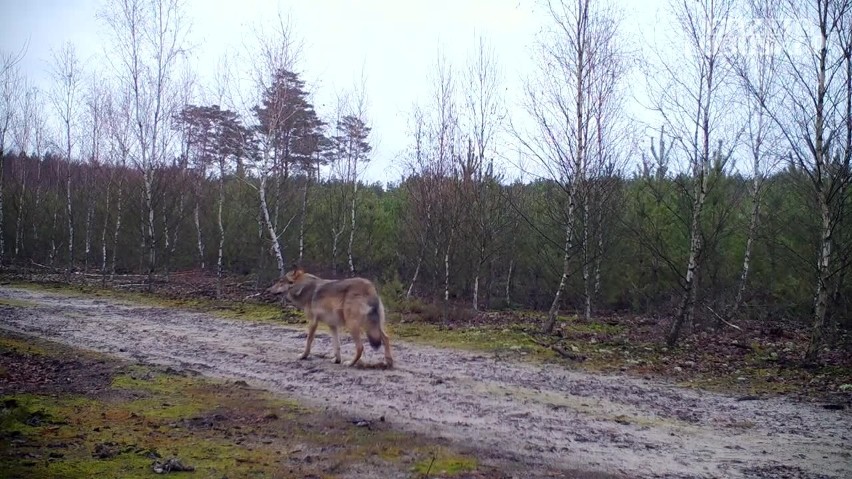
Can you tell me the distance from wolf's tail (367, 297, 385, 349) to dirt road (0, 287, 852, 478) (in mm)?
549

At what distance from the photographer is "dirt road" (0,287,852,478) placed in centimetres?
682

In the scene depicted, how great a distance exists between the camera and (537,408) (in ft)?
29.3

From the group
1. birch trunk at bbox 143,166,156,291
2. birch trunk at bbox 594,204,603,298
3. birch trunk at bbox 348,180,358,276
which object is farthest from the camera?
birch trunk at bbox 348,180,358,276

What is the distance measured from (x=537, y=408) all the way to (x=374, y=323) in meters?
3.41

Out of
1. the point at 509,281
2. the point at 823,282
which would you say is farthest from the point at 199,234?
the point at 823,282

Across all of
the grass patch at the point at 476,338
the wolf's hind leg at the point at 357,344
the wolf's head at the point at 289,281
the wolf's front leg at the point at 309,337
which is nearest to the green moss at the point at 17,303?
Answer: the wolf's head at the point at 289,281

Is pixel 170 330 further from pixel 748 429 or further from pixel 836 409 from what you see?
pixel 836 409

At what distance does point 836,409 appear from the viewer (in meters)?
9.52

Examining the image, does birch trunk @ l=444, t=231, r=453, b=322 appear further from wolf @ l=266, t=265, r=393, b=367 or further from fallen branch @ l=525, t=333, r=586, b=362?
wolf @ l=266, t=265, r=393, b=367

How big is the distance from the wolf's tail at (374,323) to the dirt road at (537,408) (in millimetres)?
549

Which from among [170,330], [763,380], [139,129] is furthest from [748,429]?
[139,129]

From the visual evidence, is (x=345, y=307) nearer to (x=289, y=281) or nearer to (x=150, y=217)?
(x=289, y=281)

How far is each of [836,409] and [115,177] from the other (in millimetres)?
33594

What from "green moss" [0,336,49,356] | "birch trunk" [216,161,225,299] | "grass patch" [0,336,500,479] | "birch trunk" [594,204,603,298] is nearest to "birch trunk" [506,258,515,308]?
"birch trunk" [594,204,603,298]
